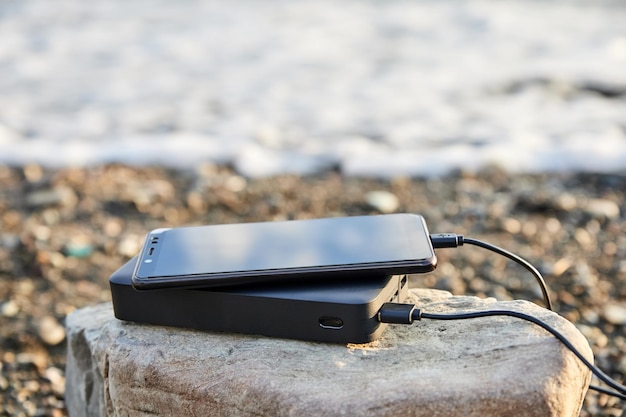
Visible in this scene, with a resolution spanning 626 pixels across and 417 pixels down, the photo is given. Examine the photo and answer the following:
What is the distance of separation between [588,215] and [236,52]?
4.90 metres

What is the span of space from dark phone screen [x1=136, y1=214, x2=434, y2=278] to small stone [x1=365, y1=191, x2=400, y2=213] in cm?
199

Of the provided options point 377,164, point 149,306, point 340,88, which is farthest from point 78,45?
point 149,306

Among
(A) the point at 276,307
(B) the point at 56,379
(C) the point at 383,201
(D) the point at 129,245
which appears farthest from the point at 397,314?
(C) the point at 383,201

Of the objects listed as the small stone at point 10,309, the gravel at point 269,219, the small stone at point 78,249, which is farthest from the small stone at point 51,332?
the small stone at point 78,249

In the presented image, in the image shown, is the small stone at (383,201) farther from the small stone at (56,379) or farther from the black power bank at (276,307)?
the black power bank at (276,307)

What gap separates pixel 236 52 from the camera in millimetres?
7758

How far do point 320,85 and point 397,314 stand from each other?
521 cm

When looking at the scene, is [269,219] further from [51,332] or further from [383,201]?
[51,332]

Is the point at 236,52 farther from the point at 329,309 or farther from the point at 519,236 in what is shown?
the point at 329,309

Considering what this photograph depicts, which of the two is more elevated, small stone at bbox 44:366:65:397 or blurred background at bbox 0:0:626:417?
small stone at bbox 44:366:65:397

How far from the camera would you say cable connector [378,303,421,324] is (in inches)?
60.6

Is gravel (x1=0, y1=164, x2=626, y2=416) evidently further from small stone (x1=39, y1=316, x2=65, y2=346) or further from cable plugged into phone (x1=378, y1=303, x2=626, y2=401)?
cable plugged into phone (x1=378, y1=303, x2=626, y2=401)

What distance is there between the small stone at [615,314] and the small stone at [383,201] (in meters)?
1.27

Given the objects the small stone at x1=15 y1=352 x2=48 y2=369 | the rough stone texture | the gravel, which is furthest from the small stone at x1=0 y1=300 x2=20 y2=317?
the rough stone texture
